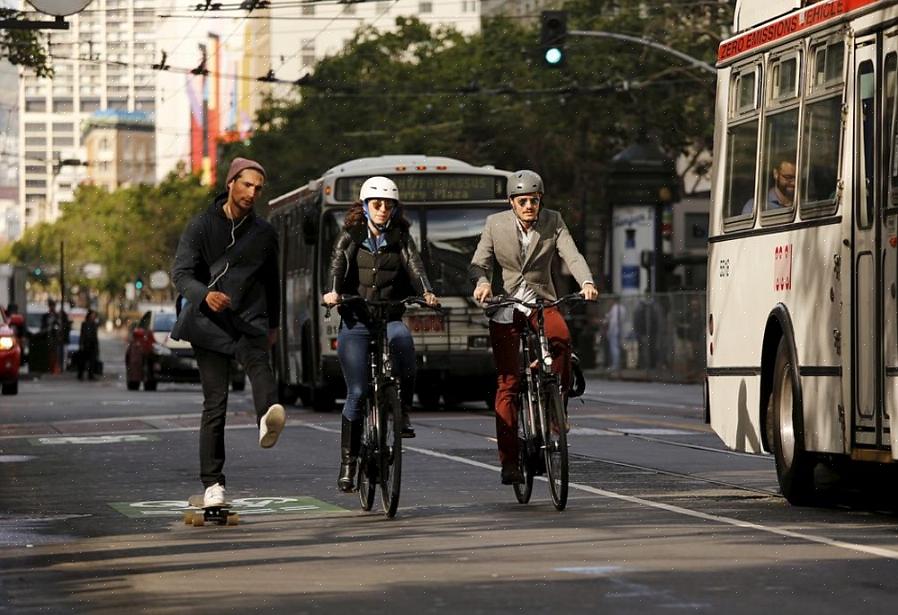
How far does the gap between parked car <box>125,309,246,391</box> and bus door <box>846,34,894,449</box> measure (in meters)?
30.0

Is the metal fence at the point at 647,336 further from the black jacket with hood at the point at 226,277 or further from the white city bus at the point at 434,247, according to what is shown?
the black jacket with hood at the point at 226,277

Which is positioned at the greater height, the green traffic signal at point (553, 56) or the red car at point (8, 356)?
the green traffic signal at point (553, 56)

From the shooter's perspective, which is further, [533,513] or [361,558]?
[533,513]

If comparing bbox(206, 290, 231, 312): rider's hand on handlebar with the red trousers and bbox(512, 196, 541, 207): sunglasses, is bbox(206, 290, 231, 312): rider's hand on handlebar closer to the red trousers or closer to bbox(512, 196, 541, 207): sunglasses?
the red trousers

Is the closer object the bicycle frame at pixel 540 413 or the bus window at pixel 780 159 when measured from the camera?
the bicycle frame at pixel 540 413

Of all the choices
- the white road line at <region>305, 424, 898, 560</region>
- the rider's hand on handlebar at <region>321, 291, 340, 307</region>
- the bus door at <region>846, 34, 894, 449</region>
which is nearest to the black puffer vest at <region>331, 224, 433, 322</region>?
the rider's hand on handlebar at <region>321, 291, 340, 307</region>

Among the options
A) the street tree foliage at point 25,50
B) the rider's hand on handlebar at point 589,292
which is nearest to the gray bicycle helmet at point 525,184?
the rider's hand on handlebar at point 589,292

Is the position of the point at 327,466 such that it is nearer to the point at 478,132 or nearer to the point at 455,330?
the point at 455,330

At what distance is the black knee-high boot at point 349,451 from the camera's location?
13.0 metres

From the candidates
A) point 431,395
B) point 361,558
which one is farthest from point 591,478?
point 431,395

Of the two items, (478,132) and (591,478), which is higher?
(478,132)

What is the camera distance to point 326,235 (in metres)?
27.9

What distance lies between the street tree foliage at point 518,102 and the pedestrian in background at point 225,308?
31760mm

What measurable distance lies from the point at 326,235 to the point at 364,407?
49.2 ft
